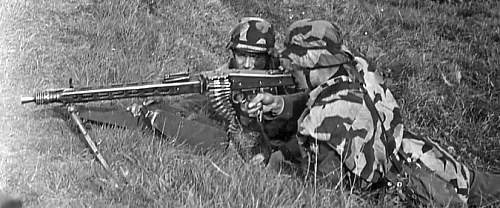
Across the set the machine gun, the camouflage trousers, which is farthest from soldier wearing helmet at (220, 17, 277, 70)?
the camouflage trousers

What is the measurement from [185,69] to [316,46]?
7.74 feet

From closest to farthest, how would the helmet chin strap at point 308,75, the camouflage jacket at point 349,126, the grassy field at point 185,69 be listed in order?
the grassy field at point 185,69 → the camouflage jacket at point 349,126 → the helmet chin strap at point 308,75

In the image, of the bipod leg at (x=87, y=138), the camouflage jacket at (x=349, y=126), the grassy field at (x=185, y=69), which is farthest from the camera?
the camouflage jacket at (x=349, y=126)

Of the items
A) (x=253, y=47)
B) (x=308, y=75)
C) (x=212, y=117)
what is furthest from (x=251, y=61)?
(x=308, y=75)

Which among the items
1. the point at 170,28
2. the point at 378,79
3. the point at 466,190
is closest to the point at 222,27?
the point at 170,28

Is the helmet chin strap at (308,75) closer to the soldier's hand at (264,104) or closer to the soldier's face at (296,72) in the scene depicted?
the soldier's face at (296,72)

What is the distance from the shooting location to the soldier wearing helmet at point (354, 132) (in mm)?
4633

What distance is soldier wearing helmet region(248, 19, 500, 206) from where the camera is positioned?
4.63m

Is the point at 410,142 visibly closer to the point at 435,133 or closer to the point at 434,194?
the point at 434,194

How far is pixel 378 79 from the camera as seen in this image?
5.25m

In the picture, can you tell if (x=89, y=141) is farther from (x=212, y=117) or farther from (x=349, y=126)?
(x=349, y=126)

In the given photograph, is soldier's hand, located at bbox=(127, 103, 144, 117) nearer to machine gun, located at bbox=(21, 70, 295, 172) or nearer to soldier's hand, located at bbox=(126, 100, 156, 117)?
soldier's hand, located at bbox=(126, 100, 156, 117)

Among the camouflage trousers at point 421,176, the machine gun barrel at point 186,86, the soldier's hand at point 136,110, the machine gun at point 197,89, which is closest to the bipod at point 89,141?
the machine gun at point 197,89

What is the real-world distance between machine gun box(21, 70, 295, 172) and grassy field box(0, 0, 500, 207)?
0.26 meters
